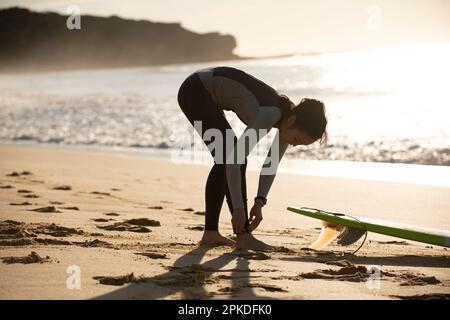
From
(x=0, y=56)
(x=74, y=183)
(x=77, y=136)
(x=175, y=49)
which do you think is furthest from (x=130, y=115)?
(x=175, y=49)

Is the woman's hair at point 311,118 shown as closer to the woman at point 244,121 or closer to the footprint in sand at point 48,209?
the woman at point 244,121

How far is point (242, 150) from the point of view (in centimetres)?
401

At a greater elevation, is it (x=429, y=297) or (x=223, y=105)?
(x=223, y=105)

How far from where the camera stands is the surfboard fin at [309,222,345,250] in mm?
4617

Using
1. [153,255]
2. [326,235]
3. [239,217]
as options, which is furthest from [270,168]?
[153,255]

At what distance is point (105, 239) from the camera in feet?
15.0

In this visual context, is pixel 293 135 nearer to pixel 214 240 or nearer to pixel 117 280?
pixel 214 240

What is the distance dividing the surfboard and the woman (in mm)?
486

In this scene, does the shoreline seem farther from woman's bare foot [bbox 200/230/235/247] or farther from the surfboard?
woman's bare foot [bbox 200/230/235/247]

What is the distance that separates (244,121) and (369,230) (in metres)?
1.09

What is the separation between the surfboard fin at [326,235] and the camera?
4.62 meters

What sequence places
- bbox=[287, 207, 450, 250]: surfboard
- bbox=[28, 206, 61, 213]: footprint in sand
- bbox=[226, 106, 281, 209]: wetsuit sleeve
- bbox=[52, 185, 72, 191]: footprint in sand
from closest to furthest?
bbox=[226, 106, 281, 209]: wetsuit sleeve < bbox=[287, 207, 450, 250]: surfboard < bbox=[28, 206, 61, 213]: footprint in sand < bbox=[52, 185, 72, 191]: footprint in sand

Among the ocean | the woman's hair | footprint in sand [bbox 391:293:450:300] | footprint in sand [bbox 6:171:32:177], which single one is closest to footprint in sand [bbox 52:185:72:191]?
footprint in sand [bbox 6:171:32:177]
